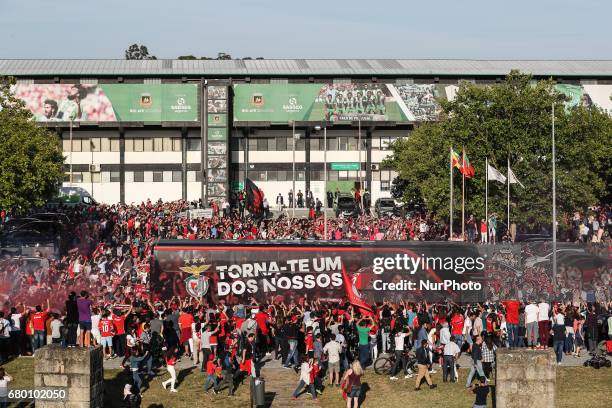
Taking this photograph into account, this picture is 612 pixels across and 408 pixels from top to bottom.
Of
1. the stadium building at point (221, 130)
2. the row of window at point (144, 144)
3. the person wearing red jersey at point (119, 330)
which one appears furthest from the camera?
the row of window at point (144, 144)

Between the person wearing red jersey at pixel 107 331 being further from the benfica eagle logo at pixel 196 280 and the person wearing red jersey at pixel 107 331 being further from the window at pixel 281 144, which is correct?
the window at pixel 281 144

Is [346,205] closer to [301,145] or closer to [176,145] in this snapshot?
[301,145]

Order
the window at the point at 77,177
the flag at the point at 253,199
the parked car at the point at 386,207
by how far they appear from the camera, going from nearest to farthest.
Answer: the flag at the point at 253,199, the parked car at the point at 386,207, the window at the point at 77,177

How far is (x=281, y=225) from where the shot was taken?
52750 millimetres

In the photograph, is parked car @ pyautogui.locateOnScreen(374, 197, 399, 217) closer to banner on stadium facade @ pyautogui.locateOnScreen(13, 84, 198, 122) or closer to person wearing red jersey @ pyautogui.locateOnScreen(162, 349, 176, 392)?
banner on stadium facade @ pyautogui.locateOnScreen(13, 84, 198, 122)

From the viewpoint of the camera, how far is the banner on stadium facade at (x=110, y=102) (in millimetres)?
80938

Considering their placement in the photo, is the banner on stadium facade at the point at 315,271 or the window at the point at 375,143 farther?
the window at the point at 375,143

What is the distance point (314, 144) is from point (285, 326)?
186ft

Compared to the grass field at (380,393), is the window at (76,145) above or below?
above

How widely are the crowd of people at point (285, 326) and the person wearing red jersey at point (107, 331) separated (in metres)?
0.04

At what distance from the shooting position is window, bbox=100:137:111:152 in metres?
83.7

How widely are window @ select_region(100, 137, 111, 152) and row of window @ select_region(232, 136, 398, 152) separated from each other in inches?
421

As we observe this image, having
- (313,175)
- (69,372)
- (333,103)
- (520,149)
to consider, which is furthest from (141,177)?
(69,372)

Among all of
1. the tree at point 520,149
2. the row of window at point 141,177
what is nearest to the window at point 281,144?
the row of window at point 141,177
